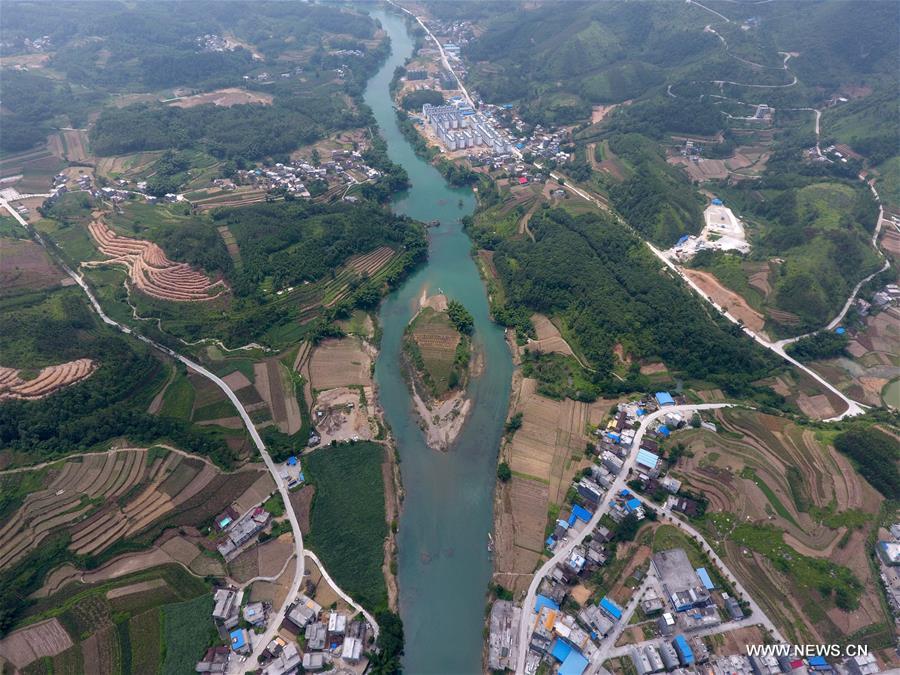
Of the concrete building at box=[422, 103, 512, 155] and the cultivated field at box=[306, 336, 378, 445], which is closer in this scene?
the cultivated field at box=[306, 336, 378, 445]

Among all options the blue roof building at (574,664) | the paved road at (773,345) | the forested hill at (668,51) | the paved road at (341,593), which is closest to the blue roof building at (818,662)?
the blue roof building at (574,664)

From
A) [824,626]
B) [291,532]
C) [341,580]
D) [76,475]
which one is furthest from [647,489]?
[76,475]

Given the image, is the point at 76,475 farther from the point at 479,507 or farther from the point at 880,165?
the point at 880,165

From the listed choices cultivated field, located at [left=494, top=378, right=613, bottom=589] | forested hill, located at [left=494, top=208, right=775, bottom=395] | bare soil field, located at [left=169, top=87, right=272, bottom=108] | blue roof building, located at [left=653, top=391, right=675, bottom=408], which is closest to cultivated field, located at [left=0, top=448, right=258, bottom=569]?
cultivated field, located at [left=494, top=378, right=613, bottom=589]

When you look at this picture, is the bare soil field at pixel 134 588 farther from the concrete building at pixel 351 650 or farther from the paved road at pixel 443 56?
the paved road at pixel 443 56

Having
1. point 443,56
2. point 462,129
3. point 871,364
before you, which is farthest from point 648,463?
point 443,56

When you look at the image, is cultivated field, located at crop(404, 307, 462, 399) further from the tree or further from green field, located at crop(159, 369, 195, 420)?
green field, located at crop(159, 369, 195, 420)
